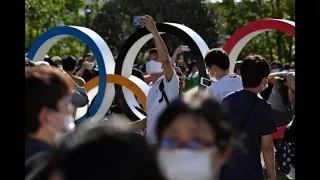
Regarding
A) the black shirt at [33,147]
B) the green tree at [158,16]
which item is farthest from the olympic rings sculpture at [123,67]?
the green tree at [158,16]

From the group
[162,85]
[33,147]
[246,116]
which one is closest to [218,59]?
[162,85]

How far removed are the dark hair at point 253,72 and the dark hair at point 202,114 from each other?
7.36ft

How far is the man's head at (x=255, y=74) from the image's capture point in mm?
4465

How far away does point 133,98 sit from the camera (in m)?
11.0

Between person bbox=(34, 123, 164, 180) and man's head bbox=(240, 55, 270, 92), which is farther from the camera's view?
man's head bbox=(240, 55, 270, 92)

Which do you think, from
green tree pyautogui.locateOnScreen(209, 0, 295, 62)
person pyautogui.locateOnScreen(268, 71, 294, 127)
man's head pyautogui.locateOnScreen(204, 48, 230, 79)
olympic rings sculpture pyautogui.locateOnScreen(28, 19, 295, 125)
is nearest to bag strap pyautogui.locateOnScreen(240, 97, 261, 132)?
man's head pyautogui.locateOnScreen(204, 48, 230, 79)

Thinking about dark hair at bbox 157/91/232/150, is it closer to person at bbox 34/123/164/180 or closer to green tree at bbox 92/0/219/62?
person at bbox 34/123/164/180

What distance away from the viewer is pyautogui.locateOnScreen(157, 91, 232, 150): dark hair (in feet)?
7.13

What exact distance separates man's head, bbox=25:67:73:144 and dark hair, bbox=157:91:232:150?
0.54 m

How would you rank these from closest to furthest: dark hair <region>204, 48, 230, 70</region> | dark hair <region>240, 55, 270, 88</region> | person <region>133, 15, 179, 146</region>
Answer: dark hair <region>240, 55, 270, 88</region> → person <region>133, 15, 179, 146</region> → dark hair <region>204, 48, 230, 70</region>

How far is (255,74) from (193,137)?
8.02 feet

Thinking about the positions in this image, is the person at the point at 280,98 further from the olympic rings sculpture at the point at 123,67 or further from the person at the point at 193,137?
the person at the point at 193,137

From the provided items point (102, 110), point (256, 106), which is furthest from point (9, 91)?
point (102, 110)
